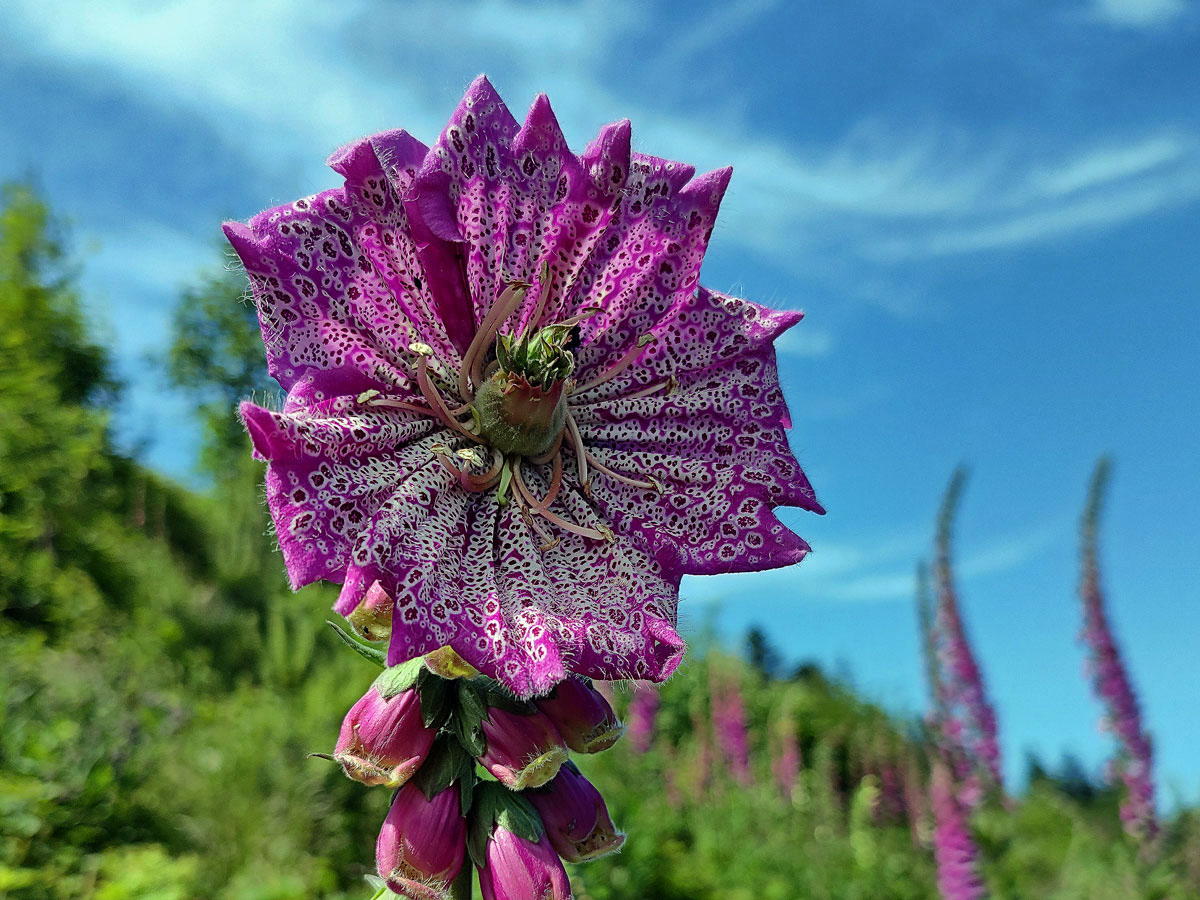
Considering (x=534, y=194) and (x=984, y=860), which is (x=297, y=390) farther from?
(x=984, y=860)

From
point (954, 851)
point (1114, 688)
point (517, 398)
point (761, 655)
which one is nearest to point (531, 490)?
point (517, 398)

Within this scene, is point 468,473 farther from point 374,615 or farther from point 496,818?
point 496,818

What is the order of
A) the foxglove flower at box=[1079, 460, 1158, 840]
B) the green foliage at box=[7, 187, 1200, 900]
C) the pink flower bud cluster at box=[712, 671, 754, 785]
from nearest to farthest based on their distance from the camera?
the green foliage at box=[7, 187, 1200, 900], the foxglove flower at box=[1079, 460, 1158, 840], the pink flower bud cluster at box=[712, 671, 754, 785]

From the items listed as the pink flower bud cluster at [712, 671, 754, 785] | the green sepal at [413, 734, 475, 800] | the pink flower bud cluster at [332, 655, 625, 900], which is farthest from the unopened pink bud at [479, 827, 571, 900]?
the pink flower bud cluster at [712, 671, 754, 785]

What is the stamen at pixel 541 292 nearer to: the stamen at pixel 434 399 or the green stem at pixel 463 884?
the stamen at pixel 434 399

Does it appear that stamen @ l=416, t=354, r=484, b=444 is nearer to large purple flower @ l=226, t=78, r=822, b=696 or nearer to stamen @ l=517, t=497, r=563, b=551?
large purple flower @ l=226, t=78, r=822, b=696

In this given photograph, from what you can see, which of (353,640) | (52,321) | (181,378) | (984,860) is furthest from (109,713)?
(181,378)
